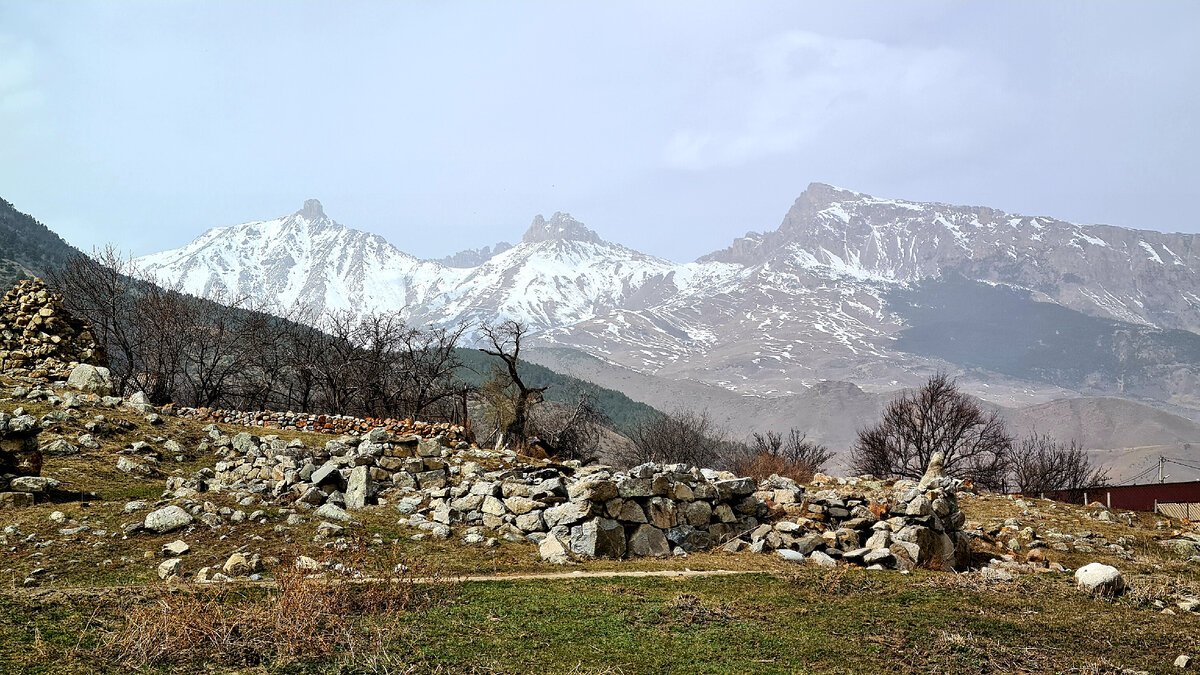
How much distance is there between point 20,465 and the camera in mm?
15422

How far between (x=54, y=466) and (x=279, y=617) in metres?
12.0

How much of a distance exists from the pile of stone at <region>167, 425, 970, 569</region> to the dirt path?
1.25 m

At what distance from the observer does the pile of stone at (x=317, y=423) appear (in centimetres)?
2523

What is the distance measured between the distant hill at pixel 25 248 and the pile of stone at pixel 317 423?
120ft

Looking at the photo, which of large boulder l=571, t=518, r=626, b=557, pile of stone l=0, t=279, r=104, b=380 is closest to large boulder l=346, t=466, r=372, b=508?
large boulder l=571, t=518, r=626, b=557

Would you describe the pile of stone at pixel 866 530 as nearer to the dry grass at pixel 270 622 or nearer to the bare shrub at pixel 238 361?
the dry grass at pixel 270 622

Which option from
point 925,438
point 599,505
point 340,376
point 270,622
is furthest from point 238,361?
point 925,438

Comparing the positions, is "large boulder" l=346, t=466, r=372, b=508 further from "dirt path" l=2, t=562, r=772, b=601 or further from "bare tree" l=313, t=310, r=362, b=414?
"bare tree" l=313, t=310, r=362, b=414

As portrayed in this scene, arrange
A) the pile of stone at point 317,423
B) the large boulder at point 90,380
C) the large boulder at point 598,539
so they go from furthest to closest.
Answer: the pile of stone at point 317,423 < the large boulder at point 90,380 < the large boulder at point 598,539

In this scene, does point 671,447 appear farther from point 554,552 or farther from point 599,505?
point 554,552

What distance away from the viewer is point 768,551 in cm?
1631

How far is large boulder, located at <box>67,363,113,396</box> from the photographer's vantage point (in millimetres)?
24422

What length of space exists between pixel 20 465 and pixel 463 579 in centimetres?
1020

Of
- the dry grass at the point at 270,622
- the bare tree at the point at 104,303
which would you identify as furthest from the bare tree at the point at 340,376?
the dry grass at the point at 270,622
